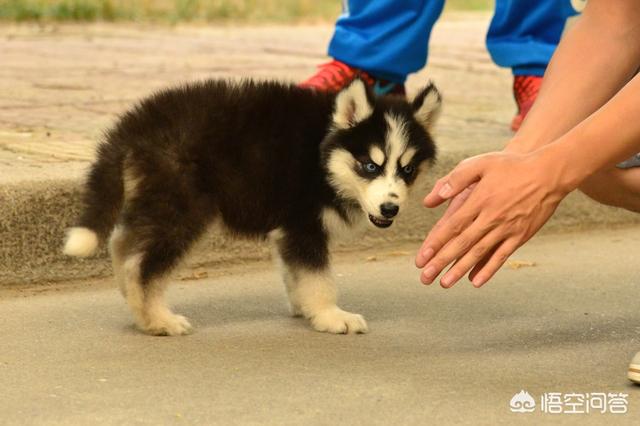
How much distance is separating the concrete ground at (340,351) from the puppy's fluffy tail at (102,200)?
30 cm

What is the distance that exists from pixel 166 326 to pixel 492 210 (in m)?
1.26

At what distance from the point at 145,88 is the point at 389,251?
2049 mm

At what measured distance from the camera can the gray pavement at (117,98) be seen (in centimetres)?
462

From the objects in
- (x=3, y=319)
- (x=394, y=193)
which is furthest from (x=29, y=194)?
(x=394, y=193)

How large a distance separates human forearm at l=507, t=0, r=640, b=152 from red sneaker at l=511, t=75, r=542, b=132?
1940 millimetres

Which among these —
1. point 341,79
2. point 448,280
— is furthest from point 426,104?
point 341,79

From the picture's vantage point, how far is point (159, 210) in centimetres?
A: 407

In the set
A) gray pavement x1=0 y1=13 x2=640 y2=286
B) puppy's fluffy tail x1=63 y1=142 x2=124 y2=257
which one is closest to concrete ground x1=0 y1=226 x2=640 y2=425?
gray pavement x1=0 y1=13 x2=640 y2=286

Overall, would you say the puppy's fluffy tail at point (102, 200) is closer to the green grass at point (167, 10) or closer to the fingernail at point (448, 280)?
the fingernail at point (448, 280)

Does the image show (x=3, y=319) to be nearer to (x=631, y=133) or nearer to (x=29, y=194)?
(x=29, y=194)

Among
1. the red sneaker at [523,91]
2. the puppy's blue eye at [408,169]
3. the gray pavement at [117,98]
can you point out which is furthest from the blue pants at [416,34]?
the puppy's blue eye at [408,169]

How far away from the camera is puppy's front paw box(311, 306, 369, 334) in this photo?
4215 millimetres

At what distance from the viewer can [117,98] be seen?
21.5ft

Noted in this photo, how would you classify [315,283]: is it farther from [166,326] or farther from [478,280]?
[478,280]
